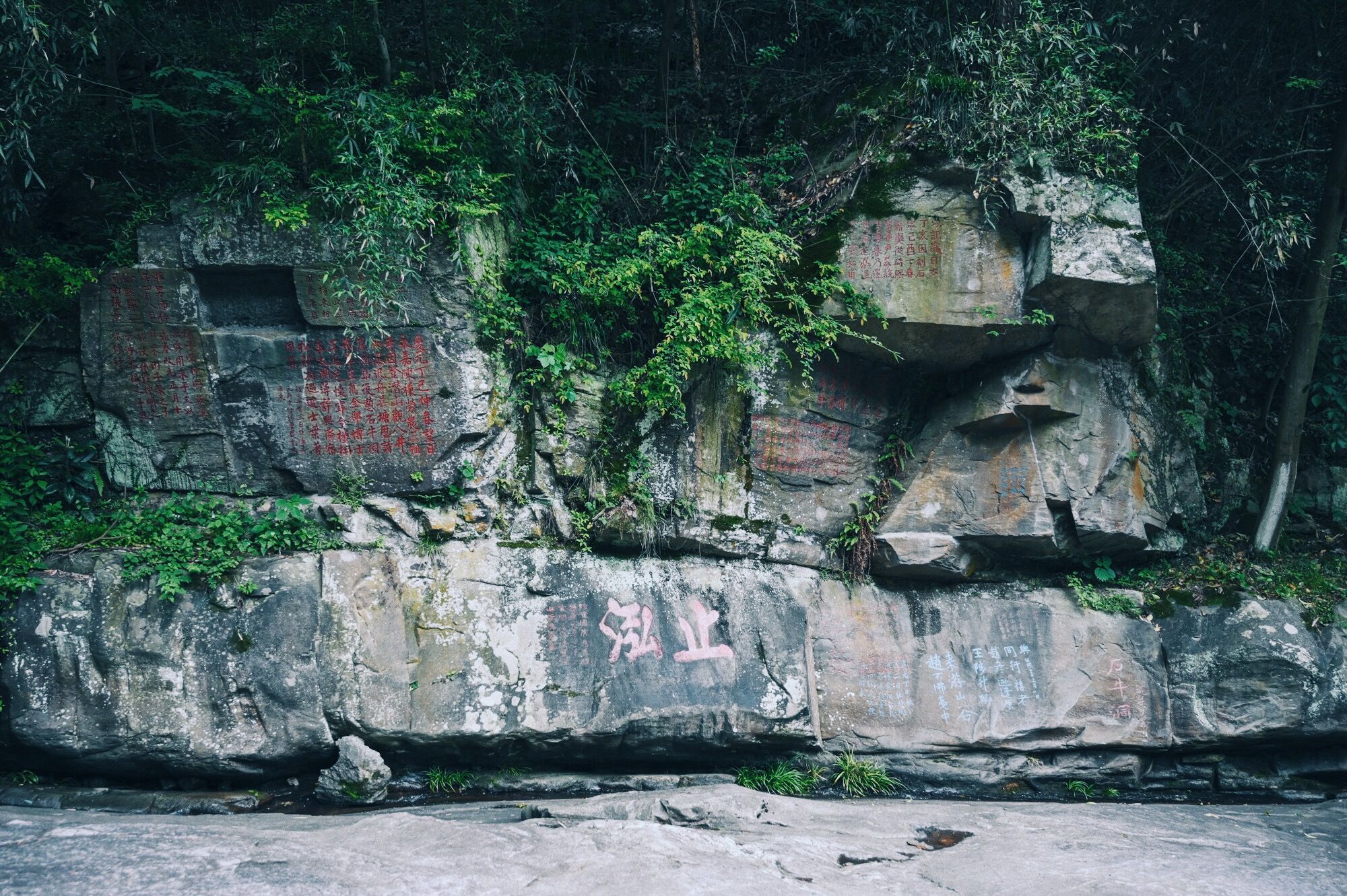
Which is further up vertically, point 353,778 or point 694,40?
point 694,40

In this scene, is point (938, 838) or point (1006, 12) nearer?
point (938, 838)

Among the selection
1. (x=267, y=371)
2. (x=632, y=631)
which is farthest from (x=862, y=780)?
(x=267, y=371)

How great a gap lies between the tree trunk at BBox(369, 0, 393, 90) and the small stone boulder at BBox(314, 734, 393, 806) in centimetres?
454

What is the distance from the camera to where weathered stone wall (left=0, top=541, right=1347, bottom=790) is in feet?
16.8

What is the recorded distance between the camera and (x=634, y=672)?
221 inches

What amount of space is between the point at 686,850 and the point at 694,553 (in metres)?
2.22

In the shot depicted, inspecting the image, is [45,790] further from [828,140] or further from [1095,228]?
[1095,228]

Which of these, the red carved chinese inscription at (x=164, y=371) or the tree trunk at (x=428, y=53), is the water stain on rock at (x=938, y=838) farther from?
the tree trunk at (x=428, y=53)

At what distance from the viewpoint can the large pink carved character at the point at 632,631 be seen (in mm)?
5664

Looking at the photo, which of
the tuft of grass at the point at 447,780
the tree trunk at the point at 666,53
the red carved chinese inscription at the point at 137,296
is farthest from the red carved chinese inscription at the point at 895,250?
the red carved chinese inscription at the point at 137,296

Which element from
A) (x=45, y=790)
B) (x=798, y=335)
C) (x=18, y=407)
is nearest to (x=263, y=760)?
(x=45, y=790)

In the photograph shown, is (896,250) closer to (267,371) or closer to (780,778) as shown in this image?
(780,778)

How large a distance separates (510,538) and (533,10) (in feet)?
14.4

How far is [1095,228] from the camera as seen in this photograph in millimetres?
5848
